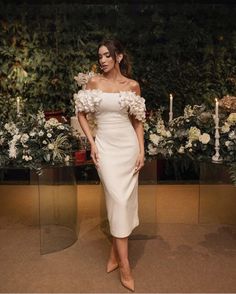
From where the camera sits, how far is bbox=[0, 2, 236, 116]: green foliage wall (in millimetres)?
5457

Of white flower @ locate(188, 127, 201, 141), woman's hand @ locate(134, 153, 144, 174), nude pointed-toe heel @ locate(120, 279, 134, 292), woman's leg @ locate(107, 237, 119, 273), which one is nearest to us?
nude pointed-toe heel @ locate(120, 279, 134, 292)

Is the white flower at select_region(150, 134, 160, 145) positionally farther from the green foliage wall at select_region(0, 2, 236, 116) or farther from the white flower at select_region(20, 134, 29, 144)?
the green foliage wall at select_region(0, 2, 236, 116)

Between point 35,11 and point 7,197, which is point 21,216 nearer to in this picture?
point 7,197

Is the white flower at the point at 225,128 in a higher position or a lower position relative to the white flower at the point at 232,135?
higher

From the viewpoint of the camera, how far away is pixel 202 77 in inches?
220

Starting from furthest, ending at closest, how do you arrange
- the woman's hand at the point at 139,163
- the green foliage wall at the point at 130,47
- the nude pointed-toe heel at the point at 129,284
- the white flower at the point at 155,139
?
the green foliage wall at the point at 130,47 < the white flower at the point at 155,139 < the woman's hand at the point at 139,163 < the nude pointed-toe heel at the point at 129,284

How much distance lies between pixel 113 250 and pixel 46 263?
0.56 metres

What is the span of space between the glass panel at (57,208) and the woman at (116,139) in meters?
0.67

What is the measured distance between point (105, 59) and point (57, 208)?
1589 mm

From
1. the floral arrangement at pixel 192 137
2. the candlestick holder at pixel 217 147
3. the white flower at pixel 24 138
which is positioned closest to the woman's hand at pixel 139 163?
the floral arrangement at pixel 192 137

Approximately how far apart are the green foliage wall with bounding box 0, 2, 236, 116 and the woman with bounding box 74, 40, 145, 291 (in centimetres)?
267

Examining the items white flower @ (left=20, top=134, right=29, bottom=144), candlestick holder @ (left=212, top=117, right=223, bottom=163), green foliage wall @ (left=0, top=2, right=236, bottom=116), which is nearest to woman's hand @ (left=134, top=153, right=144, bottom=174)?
candlestick holder @ (left=212, top=117, right=223, bottom=163)

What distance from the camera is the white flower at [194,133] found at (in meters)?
3.42

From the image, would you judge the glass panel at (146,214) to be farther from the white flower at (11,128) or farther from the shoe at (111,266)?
the white flower at (11,128)
